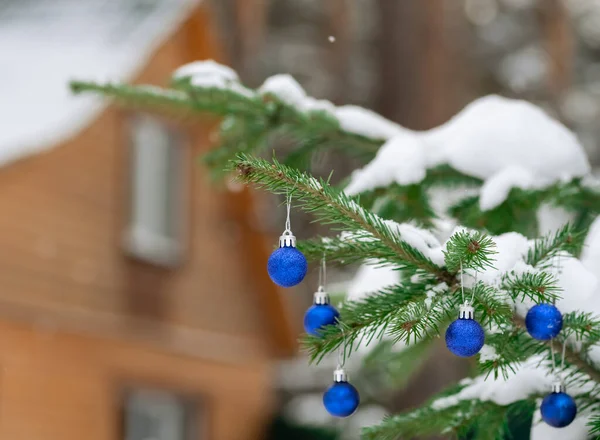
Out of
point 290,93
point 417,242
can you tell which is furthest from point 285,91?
point 417,242

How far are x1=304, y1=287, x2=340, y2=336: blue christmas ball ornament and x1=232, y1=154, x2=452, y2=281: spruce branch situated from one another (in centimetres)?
16

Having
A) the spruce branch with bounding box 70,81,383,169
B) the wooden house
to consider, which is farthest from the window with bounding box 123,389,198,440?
the spruce branch with bounding box 70,81,383,169

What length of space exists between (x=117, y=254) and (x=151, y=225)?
0.74 metres

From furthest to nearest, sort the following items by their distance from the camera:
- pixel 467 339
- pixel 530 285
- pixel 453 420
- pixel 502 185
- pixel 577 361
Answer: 1. pixel 502 185
2. pixel 453 420
3. pixel 577 361
4. pixel 530 285
5. pixel 467 339

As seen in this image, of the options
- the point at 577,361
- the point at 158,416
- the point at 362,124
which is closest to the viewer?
the point at 577,361

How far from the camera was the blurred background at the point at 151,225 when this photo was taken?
678 centimetres

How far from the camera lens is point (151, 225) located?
8383 millimetres

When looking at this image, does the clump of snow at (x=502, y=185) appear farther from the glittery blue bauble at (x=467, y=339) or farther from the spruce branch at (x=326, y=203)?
the glittery blue bauble at (x=467, y=339)

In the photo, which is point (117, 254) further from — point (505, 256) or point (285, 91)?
point (505, 256)

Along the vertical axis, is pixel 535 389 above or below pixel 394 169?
below

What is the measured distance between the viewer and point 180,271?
28.1 ft

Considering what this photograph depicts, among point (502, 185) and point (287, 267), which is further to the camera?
point (502, 185)

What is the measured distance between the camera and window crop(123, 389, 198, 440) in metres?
8.22

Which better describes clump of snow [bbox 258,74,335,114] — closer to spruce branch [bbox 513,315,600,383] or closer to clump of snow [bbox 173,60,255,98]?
clump of snow [bbox 173,60,255,98]
